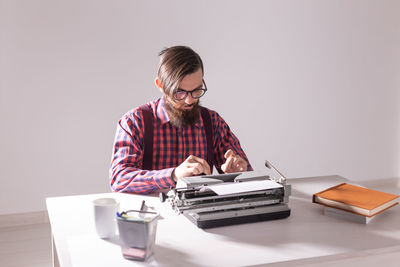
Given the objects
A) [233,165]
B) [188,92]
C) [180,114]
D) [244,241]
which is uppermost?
[188,92]

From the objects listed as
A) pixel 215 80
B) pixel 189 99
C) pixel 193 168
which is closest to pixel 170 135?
pixel 189 99

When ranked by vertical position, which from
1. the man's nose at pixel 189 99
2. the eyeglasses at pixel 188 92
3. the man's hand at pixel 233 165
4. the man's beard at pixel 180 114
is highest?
the eyeglasses at pixel 188 92

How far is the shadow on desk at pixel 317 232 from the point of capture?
1.35 meters

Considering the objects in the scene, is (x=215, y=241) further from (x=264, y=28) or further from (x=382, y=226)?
(x=264, y=28)

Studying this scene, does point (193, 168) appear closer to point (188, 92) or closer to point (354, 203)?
point (188, 92)

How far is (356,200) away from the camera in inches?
62.9

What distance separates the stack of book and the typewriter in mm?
149

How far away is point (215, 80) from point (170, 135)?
1.84m

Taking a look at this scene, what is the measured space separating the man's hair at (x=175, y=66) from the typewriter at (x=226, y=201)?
557mm

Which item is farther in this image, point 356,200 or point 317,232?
point 356,200

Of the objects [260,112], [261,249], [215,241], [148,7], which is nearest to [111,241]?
[215,241]

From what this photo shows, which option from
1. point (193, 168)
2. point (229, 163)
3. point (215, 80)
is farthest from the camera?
point (215, 80)

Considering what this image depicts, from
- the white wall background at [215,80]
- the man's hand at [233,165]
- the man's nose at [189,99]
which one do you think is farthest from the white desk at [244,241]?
the white wall background at [215,80]

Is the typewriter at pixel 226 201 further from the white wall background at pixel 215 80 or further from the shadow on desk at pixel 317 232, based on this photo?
the white wall background at pixel 215 80
